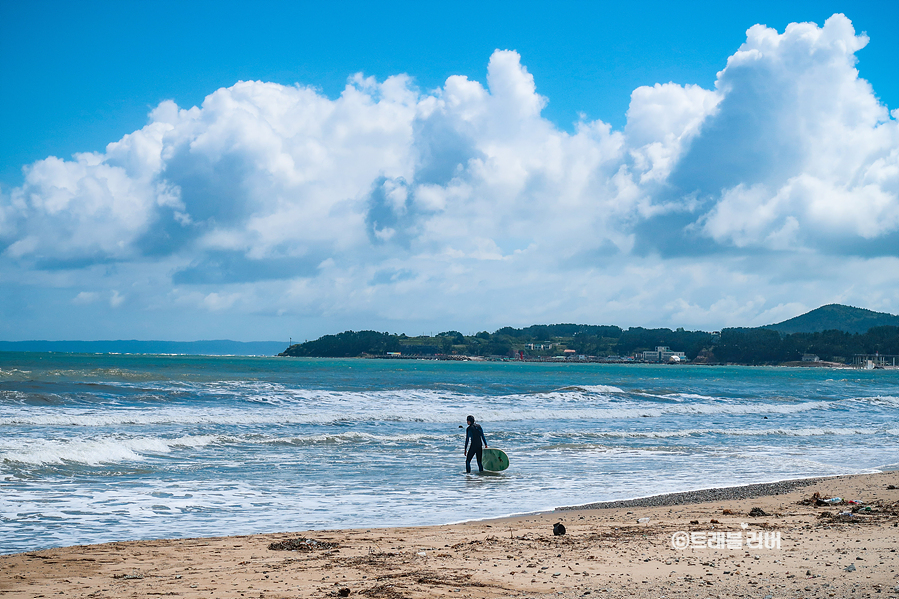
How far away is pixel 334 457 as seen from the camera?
16500mm

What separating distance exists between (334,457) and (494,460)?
4225mm

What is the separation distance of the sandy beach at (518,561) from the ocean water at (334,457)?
56.9 inches

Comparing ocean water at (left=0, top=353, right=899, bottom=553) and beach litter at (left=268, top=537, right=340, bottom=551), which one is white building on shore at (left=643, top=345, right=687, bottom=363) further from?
beach litter at (left=268, top=537, right=340, bottom=551)

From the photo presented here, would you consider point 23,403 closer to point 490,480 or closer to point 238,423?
point 238,423

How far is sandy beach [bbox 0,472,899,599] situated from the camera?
229 inches

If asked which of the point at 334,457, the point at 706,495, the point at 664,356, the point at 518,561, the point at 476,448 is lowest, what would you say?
the point at 664,356

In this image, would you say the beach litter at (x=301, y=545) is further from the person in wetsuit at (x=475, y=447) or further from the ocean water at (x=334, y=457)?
the person in wetsuit at (x=475, y=447)

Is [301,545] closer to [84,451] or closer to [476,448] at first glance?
[476,448]

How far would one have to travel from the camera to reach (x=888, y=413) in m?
34.6

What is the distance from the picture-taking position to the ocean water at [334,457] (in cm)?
1018

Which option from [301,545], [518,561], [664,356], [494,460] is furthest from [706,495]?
[664,356]

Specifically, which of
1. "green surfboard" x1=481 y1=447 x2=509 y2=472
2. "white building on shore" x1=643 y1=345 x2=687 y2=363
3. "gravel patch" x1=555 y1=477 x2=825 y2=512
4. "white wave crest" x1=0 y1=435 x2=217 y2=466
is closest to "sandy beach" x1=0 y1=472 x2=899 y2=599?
"gravel patch" x1=555 y1=477 x2=825 y2=512

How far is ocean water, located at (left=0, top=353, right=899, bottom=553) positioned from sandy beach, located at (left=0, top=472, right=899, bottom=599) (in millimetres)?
1446

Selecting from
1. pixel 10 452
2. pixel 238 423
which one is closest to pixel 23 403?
pixel 238 423
